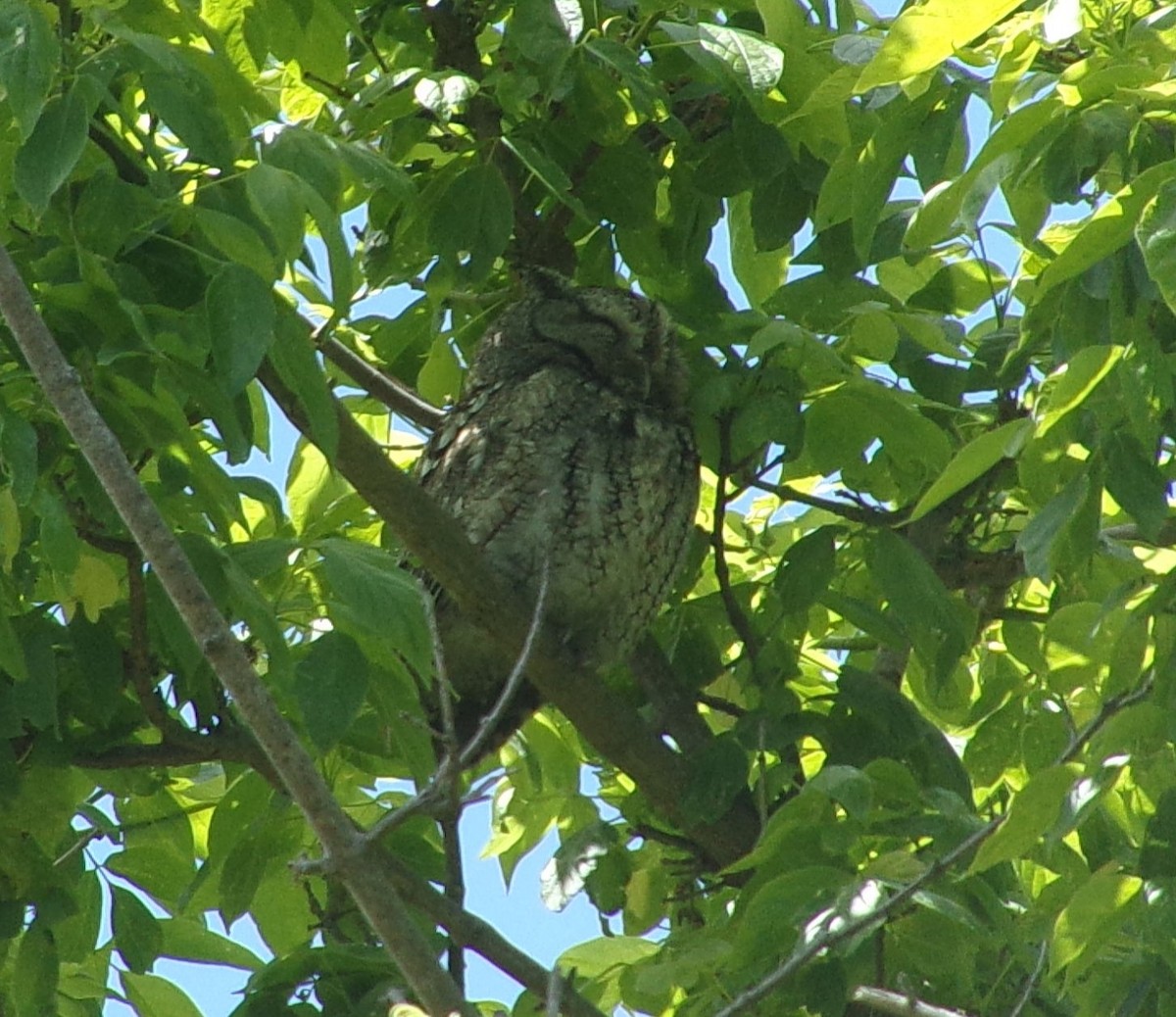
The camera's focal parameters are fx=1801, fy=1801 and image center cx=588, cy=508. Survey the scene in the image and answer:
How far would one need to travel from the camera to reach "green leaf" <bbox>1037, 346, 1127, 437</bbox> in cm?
193

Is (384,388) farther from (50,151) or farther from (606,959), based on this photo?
(50,151)

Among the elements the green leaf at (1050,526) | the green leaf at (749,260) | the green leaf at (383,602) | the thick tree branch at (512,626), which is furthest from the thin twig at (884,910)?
the green leaf at (749,260)

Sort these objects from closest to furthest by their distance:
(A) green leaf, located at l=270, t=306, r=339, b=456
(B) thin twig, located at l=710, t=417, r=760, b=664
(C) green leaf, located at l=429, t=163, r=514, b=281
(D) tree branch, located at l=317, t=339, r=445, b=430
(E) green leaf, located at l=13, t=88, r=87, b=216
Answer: (E) green leaf, located at l=13, t=88, r=87, b=216 < (A) green leaf, located at l=270, t=306, r=339, b=456 < (C) green leaf, located at l=429, t=163, r=514, b=281 < (B) thin twig, located at l=710, t=417, r=760, b=664 < (D) tree branch, located at l=317, t=339, r=445, b=430

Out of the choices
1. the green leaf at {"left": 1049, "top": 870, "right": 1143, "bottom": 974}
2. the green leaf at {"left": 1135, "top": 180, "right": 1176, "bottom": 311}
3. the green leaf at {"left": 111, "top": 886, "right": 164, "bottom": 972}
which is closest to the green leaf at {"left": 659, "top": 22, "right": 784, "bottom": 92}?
the green leaf at {"left": 1135, "top": 180, "right": 1176, "bottom": 311}

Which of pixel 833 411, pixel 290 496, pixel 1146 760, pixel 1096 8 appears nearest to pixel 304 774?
pixel 1146 760

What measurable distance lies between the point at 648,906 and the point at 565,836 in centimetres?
25

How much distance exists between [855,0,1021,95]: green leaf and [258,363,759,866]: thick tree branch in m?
0.86

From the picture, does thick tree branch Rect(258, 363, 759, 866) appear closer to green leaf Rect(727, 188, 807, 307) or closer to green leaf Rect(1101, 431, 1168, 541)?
green leaf Rect(727, 188, 807, 307)

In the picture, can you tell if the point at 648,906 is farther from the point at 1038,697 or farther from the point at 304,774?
the point at 304,774

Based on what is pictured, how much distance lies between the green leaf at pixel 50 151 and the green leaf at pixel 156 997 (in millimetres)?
1561

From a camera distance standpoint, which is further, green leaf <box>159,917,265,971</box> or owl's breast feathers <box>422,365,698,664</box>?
owl's breast feathers <box>422,365,698,664</box>

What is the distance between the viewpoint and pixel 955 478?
1956 mm

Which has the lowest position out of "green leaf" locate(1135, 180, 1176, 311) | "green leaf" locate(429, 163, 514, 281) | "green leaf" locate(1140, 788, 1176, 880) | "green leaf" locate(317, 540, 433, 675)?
"green leaf" locate(1140, 788, 1176, 880)

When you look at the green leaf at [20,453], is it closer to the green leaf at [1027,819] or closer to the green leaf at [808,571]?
the green leaf at [1027,819]
